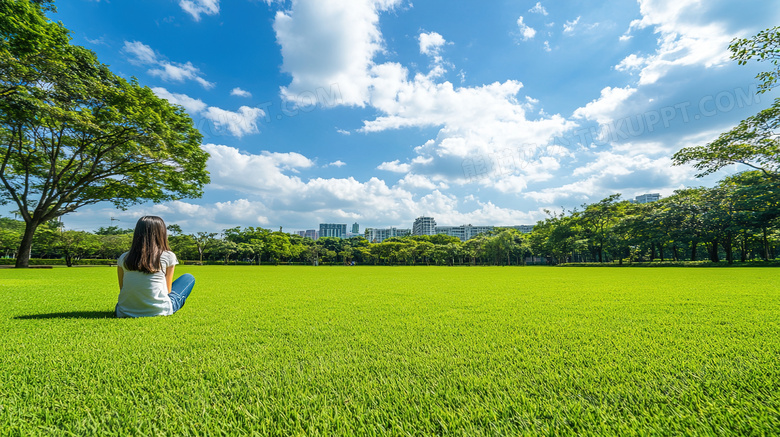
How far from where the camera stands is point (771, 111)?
57.5 feet

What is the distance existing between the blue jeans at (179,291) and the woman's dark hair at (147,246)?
53 cm

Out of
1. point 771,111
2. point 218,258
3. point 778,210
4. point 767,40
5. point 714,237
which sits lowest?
point 218,258

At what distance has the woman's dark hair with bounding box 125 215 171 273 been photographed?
10.1 feet

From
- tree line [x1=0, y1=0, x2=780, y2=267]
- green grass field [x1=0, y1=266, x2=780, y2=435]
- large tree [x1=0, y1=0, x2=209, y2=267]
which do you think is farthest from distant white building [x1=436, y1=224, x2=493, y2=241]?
green grass field [x1=0, y1=266, x2=780, y2=435]

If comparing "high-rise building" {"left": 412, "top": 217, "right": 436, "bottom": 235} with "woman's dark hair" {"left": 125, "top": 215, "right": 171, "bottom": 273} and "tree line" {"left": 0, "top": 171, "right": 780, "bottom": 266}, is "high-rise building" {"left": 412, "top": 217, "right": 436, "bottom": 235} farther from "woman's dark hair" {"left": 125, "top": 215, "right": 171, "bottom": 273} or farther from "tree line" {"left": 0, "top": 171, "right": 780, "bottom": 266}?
"woman's dark hair" {"left": 125, "top": 215, "right": 171, "bottom": 273}

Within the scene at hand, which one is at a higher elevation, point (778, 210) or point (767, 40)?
point (767, 40)

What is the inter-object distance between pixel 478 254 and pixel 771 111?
125ft

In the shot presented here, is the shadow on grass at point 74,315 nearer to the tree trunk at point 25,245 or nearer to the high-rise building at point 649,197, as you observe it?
the tree trunk at point 25,245

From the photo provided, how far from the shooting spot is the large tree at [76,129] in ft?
31.3

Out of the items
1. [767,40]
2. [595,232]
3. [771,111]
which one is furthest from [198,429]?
[595,232]

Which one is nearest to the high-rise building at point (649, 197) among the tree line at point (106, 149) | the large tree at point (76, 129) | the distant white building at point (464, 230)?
the distant white building at point (464, 230)

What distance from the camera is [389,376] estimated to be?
1.70m

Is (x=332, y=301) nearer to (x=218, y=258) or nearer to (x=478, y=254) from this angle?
(x=478, y=254)

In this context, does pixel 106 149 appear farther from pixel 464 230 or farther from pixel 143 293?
pixel 464 230
